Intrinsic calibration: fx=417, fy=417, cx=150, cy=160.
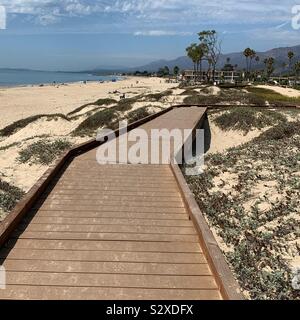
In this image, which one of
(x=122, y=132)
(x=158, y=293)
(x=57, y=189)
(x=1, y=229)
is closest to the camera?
(x=158, y=293)

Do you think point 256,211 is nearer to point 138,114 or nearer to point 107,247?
point 107,247

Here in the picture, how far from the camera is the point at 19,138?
27250mm

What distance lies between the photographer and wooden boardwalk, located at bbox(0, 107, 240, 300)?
5.61 m

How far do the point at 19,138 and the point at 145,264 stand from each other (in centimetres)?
2281

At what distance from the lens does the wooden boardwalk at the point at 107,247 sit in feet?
18.4

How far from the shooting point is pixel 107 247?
677 cm

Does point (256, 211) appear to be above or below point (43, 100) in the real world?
below

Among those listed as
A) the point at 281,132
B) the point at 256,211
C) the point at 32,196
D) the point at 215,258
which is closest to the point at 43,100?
the point at 281,132

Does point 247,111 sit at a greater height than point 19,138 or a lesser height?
greater

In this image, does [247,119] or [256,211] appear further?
[247,119]

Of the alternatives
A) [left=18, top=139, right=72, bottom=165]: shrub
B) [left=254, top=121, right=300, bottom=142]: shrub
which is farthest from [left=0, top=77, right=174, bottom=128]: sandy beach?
[left=254, top=121, right=300, bottom=142]: shrub
